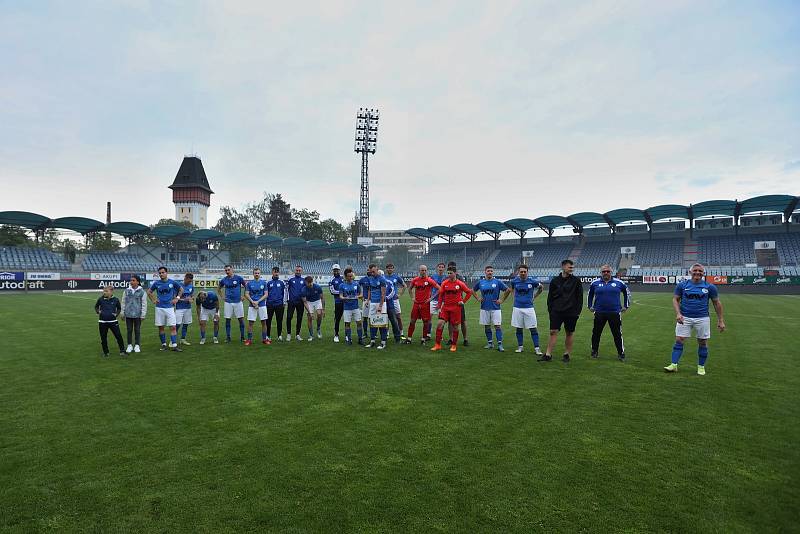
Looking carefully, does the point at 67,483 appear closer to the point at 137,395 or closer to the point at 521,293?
the point at 137,395

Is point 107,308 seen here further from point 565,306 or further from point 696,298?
point 696,298

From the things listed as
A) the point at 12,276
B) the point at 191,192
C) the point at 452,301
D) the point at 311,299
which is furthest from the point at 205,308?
the point at 191,192

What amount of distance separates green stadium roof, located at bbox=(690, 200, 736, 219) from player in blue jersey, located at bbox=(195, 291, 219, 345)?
55423 millimetres

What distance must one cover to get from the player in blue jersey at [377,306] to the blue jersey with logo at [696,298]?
640cm

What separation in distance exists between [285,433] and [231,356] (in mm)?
5355

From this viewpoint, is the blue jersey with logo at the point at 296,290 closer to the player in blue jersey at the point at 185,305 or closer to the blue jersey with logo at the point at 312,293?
the blue jersey with logo at the point at 312,293

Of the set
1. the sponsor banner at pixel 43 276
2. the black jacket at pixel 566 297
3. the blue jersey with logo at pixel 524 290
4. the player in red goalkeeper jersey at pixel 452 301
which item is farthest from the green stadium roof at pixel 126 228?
the black jacket at pixel 566 297

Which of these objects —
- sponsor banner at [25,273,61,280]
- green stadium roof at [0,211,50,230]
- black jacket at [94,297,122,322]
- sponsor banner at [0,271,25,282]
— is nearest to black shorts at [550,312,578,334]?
black jacket at [94,297,122,322]

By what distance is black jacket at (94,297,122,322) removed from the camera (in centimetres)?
990

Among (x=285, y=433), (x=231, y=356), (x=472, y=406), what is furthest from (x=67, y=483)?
(x=231, y=356)

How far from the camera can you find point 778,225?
51562mm

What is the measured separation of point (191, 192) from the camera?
101938 millimetres

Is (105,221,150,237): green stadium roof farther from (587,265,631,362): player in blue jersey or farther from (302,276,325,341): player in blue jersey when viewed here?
(587,265,631,362): player in blue jersey

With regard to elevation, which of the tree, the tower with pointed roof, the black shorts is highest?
the tower with pointed roof
